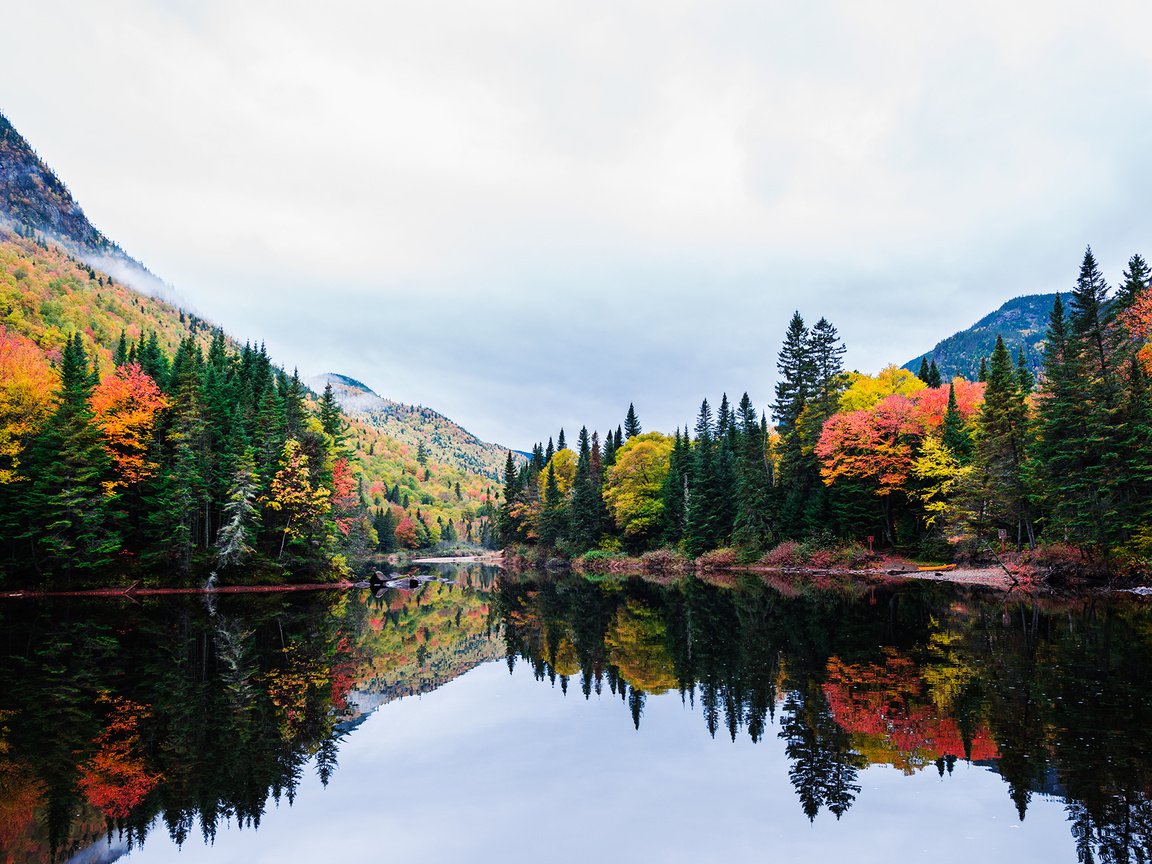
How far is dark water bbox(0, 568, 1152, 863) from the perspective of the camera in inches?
283

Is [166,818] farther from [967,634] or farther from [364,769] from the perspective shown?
[967,634]

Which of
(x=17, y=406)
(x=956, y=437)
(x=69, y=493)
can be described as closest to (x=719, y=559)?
(x=956, y=437)

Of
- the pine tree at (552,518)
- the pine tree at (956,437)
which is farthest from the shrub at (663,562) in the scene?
the pine tree at (956,437)

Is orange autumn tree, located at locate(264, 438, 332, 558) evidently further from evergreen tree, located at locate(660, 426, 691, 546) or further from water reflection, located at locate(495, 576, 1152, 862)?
evergreen tree, located at locate(660, 426, 691, 546)

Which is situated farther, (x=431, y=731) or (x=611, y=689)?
(x=611, y=689)

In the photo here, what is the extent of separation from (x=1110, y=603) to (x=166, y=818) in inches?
1281

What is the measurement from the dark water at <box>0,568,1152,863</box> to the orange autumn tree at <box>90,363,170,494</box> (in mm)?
26544

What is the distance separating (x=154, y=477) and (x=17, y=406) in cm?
888

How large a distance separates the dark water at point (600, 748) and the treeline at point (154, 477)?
79.1ft

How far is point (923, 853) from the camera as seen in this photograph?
22.0 feet

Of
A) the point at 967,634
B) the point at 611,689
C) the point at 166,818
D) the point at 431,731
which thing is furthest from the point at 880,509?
the point at 166,818

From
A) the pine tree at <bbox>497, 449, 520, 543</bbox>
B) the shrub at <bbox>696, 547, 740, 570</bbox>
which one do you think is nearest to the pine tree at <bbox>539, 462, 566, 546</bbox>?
the pine tree at <bbox>497, 449, 520, 543</bbox>

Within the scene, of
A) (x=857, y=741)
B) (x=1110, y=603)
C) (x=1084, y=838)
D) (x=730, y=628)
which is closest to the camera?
(x=1084, y=838)

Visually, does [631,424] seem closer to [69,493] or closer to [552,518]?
[552,518]
